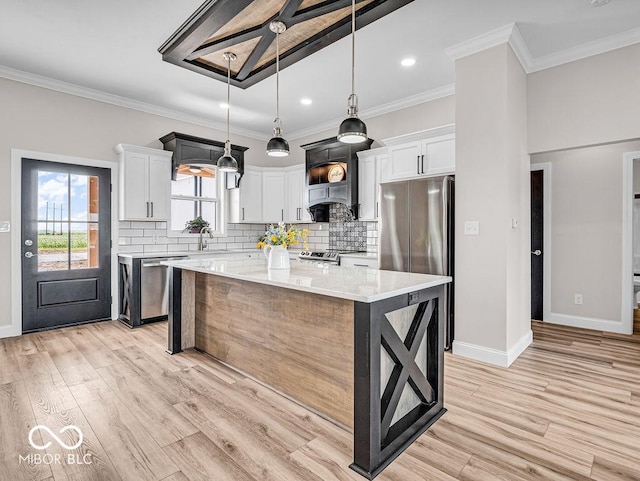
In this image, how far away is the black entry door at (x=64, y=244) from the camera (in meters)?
4.18

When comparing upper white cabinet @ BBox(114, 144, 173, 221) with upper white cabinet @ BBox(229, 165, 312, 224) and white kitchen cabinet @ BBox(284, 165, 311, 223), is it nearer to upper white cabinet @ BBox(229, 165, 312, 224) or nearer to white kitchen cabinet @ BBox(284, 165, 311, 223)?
upper white cabinet @ BBox(229, 165, 312, 224)

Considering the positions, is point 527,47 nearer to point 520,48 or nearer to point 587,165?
point 520,48

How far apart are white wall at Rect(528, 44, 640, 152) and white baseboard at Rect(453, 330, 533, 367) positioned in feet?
6.57

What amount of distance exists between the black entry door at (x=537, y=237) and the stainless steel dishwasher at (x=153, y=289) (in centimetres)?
483

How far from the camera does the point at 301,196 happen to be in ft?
19.7

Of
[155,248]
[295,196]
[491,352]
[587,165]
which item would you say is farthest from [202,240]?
[587,165]

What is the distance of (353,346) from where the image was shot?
6.80 feet

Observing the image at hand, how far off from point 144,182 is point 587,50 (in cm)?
515

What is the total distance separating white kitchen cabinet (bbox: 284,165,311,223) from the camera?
599 centimetres

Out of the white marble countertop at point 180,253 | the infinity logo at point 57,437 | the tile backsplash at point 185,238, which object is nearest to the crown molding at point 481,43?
the tile backsplash at point 185,238

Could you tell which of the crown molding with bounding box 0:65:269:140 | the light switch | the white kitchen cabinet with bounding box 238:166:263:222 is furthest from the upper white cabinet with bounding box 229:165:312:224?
the light switch

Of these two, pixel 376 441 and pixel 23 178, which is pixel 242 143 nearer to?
pixel 23 178

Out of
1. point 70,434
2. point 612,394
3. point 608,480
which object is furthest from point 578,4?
point 70,434

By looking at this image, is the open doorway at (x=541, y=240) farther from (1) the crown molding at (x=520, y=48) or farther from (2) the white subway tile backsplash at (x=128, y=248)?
(2) the white subway tile backsplash at (x=128, y=248)
